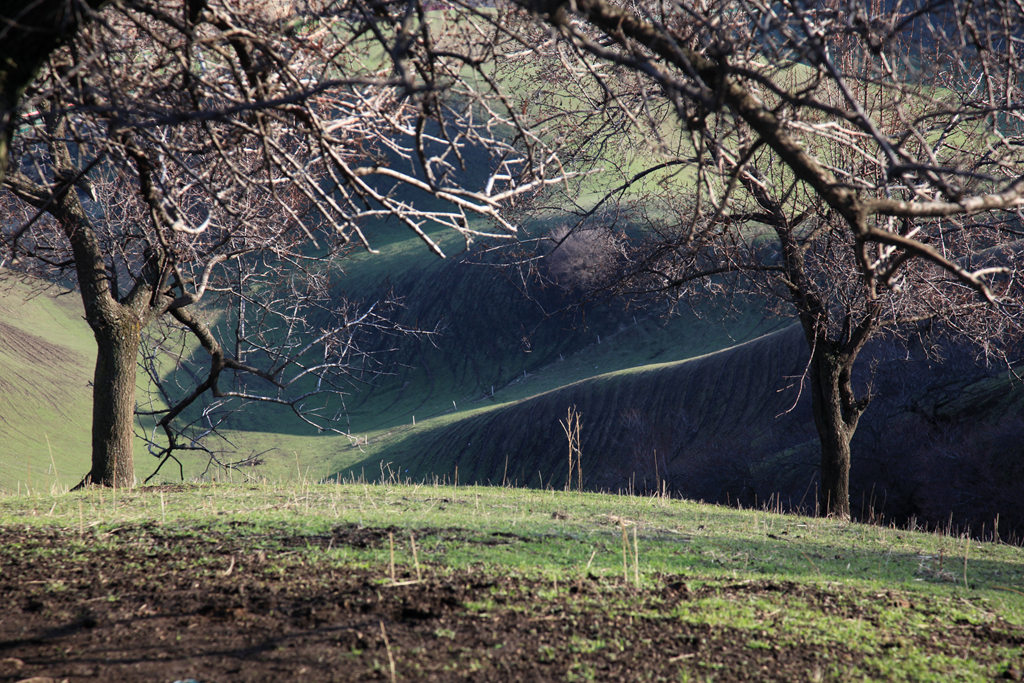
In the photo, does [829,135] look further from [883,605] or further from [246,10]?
[246,10]

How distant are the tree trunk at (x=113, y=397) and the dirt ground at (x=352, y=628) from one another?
15.6 ft

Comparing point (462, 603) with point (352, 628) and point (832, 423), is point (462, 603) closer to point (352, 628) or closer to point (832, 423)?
point (352, 628)

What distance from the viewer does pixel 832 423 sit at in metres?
10.5

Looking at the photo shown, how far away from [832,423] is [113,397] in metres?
9.25

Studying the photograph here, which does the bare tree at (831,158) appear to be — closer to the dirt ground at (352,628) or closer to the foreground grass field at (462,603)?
the foreground grass field at (462,603)

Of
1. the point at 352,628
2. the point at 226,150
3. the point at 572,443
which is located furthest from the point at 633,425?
the point at 352,628

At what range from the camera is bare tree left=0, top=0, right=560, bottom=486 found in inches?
159

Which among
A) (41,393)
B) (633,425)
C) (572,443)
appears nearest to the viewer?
(572,443)

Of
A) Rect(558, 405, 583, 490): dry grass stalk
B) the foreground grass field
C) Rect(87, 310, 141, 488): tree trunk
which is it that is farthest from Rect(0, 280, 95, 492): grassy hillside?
the foreground grass field

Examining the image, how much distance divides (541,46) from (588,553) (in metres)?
3.84

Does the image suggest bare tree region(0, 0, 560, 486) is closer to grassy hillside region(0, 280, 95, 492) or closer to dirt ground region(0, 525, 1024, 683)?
dirt ground region(0, 525, 1024, 683)

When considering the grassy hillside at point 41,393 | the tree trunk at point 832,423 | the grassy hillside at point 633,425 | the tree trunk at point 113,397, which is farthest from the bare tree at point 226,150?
the grassy hillside at point 41,393

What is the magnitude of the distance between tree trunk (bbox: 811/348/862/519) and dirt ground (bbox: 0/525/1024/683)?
6.55 meters

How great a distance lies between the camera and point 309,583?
3.96 meters
